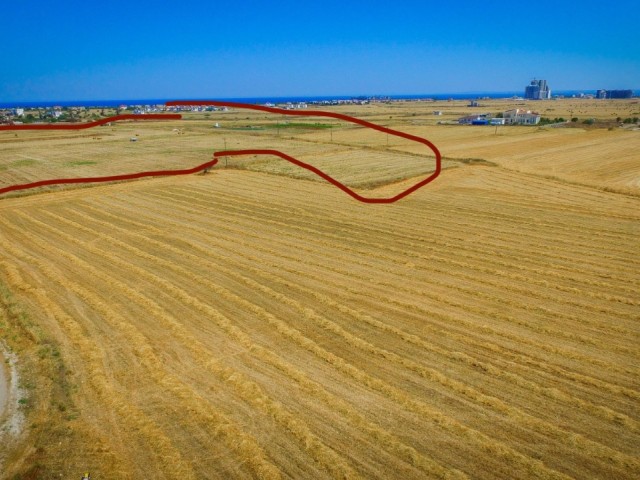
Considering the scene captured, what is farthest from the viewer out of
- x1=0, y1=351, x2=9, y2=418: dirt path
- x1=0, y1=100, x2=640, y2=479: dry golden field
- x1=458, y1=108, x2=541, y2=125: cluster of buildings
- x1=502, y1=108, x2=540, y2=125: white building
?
x1=502, y1=108, x2=540, y2=125: white building

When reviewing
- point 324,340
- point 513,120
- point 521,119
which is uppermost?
point 521,119

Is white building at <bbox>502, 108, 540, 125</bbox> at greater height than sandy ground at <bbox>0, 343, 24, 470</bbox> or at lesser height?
greater

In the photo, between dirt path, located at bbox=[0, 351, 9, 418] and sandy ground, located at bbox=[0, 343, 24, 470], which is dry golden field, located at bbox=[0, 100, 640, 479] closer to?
sandy ground, located at bbox=[0, 343, 24, 470]

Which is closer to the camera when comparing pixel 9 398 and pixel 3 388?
pixel 9 398

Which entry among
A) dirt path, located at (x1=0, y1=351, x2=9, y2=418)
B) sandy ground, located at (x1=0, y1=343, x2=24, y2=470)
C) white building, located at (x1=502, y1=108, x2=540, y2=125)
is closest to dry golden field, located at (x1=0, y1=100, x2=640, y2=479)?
sandy ground, located at (x1=0, y1=343, x2=24, y2=470)

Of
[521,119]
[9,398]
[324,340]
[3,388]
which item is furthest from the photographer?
[521,119]

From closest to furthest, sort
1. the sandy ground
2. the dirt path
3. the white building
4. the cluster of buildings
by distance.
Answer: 1. the sandy ground
2. the dirt path
3. the cluster of buildings
4. the white building

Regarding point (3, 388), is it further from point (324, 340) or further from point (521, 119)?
point (521, 119)

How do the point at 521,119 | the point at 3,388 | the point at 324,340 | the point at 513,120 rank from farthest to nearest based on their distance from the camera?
1. the point at 513,120
2. the point at 521,119
3. the point at 324,340
4. the point at 3,388

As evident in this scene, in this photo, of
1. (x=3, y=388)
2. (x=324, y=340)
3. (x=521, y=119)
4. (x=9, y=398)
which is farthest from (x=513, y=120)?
(x=9, y=398)

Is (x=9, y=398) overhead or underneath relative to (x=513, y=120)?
underneath
